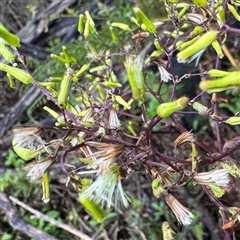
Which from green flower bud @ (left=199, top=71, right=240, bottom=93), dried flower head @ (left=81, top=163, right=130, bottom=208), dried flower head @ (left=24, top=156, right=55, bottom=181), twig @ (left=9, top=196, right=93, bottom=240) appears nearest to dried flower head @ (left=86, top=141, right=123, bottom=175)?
dried flower head @ (left=81, top=163, right=130, bottom=208)

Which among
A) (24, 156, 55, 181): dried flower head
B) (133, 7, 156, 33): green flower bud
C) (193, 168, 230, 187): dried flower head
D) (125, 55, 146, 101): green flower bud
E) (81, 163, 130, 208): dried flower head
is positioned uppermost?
(125, 55, 146, 101): green flower bud

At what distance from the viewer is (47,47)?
2.39m

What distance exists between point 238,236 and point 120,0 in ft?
3.98

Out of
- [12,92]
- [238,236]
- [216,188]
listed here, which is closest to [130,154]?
[216,188]

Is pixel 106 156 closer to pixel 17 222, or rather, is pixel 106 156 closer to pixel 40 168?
pixel 40 168

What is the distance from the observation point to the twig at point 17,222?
1750 mm

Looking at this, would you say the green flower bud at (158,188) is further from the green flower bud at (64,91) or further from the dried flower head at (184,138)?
the green flower bud at (64,91)

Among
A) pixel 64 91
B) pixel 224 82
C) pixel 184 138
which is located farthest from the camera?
pixel 184 138

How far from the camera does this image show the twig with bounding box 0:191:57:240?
1.75 metres

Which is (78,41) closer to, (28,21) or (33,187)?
(28,21)

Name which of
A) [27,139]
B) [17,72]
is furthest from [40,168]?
[17,72]

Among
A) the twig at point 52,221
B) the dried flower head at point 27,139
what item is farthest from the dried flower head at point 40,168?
the twig at point 52,221

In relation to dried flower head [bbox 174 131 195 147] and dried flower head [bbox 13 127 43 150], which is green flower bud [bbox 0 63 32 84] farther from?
dried flower head [bbox 174 131 195 147]

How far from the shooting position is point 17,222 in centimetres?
182
